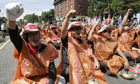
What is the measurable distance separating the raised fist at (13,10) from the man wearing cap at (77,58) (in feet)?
3.20

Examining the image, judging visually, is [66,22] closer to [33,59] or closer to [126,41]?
[33,59]

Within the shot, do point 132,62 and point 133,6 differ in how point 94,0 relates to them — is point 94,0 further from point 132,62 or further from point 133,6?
point 132,62

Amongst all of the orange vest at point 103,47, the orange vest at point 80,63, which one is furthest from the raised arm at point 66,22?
the orange vest at point 103,47

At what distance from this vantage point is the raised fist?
5.03 feet

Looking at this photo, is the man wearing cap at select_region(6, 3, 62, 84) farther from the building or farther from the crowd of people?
the building

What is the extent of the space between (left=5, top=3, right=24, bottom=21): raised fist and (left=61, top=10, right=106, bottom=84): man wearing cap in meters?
0.97

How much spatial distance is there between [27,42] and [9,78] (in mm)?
2027

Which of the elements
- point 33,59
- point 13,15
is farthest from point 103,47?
point 13,15

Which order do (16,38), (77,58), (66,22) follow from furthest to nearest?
(77,58) → (66,22) → (16,38)

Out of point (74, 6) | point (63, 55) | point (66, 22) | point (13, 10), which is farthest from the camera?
point (74, 6)

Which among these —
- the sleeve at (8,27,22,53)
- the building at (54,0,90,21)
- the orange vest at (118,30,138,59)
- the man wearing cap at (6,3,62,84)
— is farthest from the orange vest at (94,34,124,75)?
the building at (54,0,90,21)

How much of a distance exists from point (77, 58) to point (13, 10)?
1.54 metres

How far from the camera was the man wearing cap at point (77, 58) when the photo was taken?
263 cm

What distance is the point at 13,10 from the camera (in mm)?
1549
